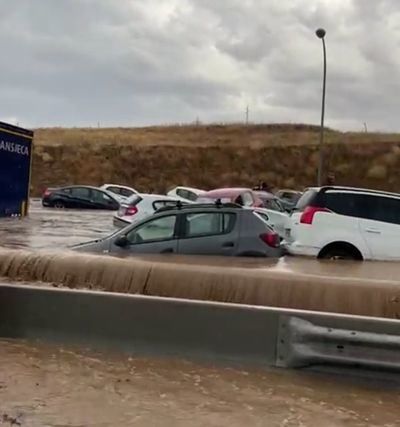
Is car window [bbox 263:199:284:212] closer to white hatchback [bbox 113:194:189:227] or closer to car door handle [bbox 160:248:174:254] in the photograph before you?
white hatchback [bbox 113:194:189:227]

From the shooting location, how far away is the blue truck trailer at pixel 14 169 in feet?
89.0

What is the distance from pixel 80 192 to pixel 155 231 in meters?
27.0

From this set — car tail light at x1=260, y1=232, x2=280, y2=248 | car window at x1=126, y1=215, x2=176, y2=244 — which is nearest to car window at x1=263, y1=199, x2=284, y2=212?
car tail light at x1=260, y1=232, x2=280, y2=248

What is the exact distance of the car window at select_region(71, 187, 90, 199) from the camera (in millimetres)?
38500

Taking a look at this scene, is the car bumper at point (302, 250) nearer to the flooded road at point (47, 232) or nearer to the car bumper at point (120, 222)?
the flooded road at point (47, 232)

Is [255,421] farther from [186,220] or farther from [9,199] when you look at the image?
[9,199]

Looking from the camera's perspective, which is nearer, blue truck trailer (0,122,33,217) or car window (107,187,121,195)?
blue truck trailer (0,122,33,217)

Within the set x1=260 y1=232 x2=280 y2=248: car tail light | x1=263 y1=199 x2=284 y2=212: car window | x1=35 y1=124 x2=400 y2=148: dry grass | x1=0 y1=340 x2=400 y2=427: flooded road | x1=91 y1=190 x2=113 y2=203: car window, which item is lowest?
x1=0 y1=340 x2=400 y2=427: flooded road

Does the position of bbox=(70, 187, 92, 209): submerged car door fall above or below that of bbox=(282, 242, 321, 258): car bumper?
above

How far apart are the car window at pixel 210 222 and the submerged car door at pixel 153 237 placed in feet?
0.91

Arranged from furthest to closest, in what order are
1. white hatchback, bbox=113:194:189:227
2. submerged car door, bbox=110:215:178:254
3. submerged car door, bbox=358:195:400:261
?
1. white hatchback, bbox=113:194:189:227
2. submerged car door, bbox=358:195:400:261
3. submerged car door, bbox=110:215:178:254

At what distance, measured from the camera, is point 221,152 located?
68.5m

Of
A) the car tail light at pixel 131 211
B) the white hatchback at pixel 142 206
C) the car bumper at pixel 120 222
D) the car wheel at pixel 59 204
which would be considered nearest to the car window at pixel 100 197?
the car wheel at pixel 59 204

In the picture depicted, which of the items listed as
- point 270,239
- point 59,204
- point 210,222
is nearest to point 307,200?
point 270,239
